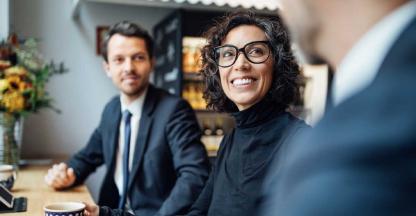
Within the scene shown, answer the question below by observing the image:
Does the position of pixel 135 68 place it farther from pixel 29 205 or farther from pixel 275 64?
pixel 275 64

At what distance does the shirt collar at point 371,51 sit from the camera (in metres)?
0.39

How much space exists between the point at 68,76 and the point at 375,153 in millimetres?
3009

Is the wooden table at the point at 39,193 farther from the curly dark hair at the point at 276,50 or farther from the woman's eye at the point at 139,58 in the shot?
the curly dark hair at the point at 276,50

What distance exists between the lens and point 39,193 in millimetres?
1867

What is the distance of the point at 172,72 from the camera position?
2.96m

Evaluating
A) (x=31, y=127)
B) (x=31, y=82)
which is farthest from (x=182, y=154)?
(x=31, y=127)

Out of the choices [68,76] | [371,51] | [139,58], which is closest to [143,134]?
[139,58]

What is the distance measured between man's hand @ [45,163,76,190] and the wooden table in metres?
0.03

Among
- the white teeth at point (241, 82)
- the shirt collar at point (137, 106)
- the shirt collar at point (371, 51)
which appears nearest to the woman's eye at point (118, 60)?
the shirt collar at point (137, 106)

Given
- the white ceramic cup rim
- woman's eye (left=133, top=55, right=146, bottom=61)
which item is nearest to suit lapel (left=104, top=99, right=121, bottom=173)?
woman's eye (left=133, top=55, right=146, bottom=61)

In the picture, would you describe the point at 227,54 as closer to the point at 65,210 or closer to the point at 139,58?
the point at 65,210

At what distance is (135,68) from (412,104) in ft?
5.95

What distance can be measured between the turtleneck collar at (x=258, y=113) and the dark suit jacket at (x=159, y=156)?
1.60ft

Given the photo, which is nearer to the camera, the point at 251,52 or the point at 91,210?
the point at 251,52
